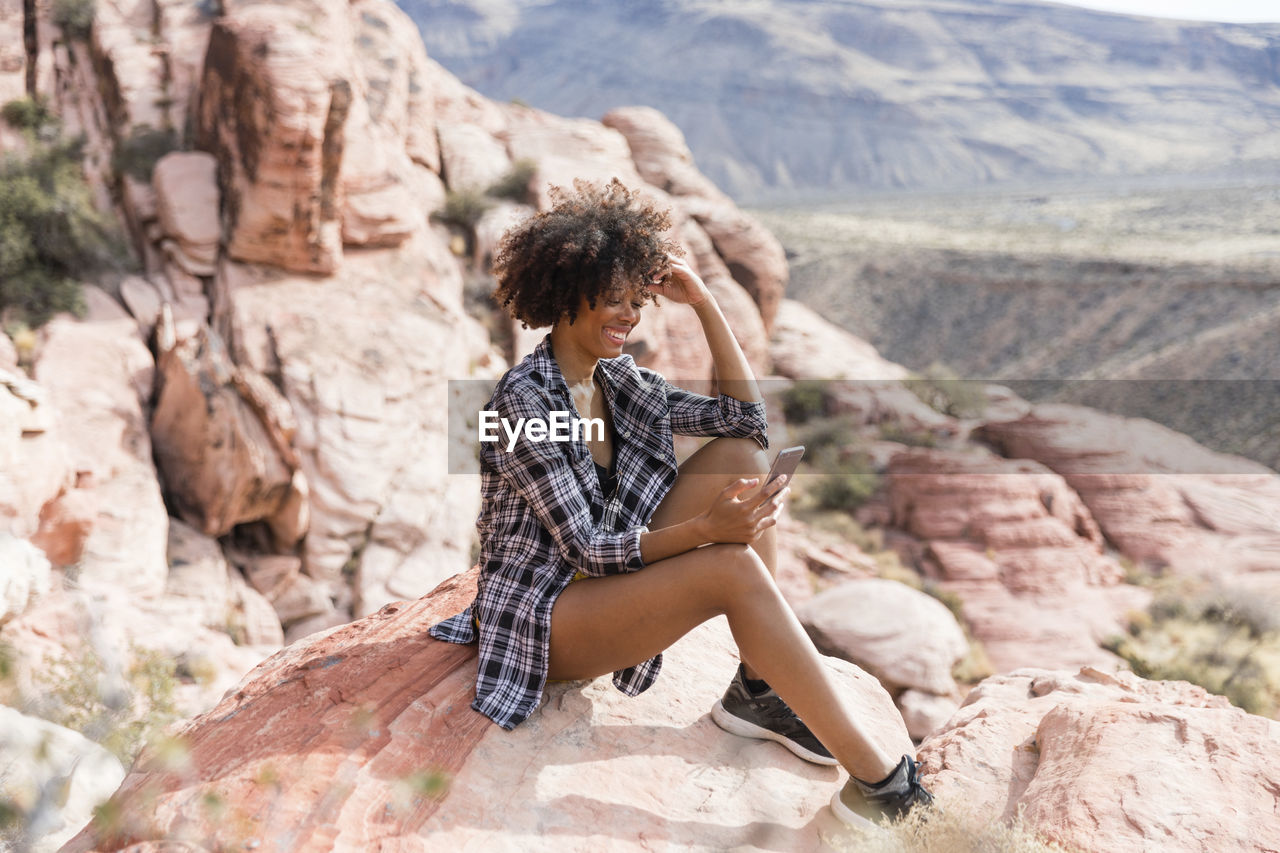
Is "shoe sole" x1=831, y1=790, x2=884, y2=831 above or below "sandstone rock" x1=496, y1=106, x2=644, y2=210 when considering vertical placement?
above

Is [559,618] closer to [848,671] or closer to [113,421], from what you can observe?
[848,671]

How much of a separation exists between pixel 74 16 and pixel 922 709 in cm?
1436

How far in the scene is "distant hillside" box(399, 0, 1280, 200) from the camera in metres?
91.2

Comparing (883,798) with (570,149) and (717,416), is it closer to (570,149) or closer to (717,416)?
(717,416)

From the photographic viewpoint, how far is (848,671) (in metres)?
3.61

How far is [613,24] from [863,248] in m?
92.3

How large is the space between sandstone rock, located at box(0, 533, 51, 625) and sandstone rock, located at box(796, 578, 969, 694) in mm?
6276

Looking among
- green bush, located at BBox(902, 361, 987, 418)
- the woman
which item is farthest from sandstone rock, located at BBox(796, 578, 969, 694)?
green bush, located at BBox(902, 361, 987, 418)

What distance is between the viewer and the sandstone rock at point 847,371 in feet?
56.5

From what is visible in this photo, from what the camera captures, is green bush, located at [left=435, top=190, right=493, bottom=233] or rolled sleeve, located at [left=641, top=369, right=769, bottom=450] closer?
rolled sleeve, located at [left=641, top=369, right=769, bottom=450]

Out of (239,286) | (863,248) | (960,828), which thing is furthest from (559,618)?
(863,248)

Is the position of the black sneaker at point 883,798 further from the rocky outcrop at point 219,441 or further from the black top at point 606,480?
the rocky outcrop at point 219,441

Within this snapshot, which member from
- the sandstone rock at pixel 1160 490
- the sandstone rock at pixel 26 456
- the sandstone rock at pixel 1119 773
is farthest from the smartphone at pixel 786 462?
the sandstone rock at pixel 1160 490

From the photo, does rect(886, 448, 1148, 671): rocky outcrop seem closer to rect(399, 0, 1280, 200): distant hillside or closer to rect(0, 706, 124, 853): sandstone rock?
rect(0, 706, 124, 853): sandstone rock
